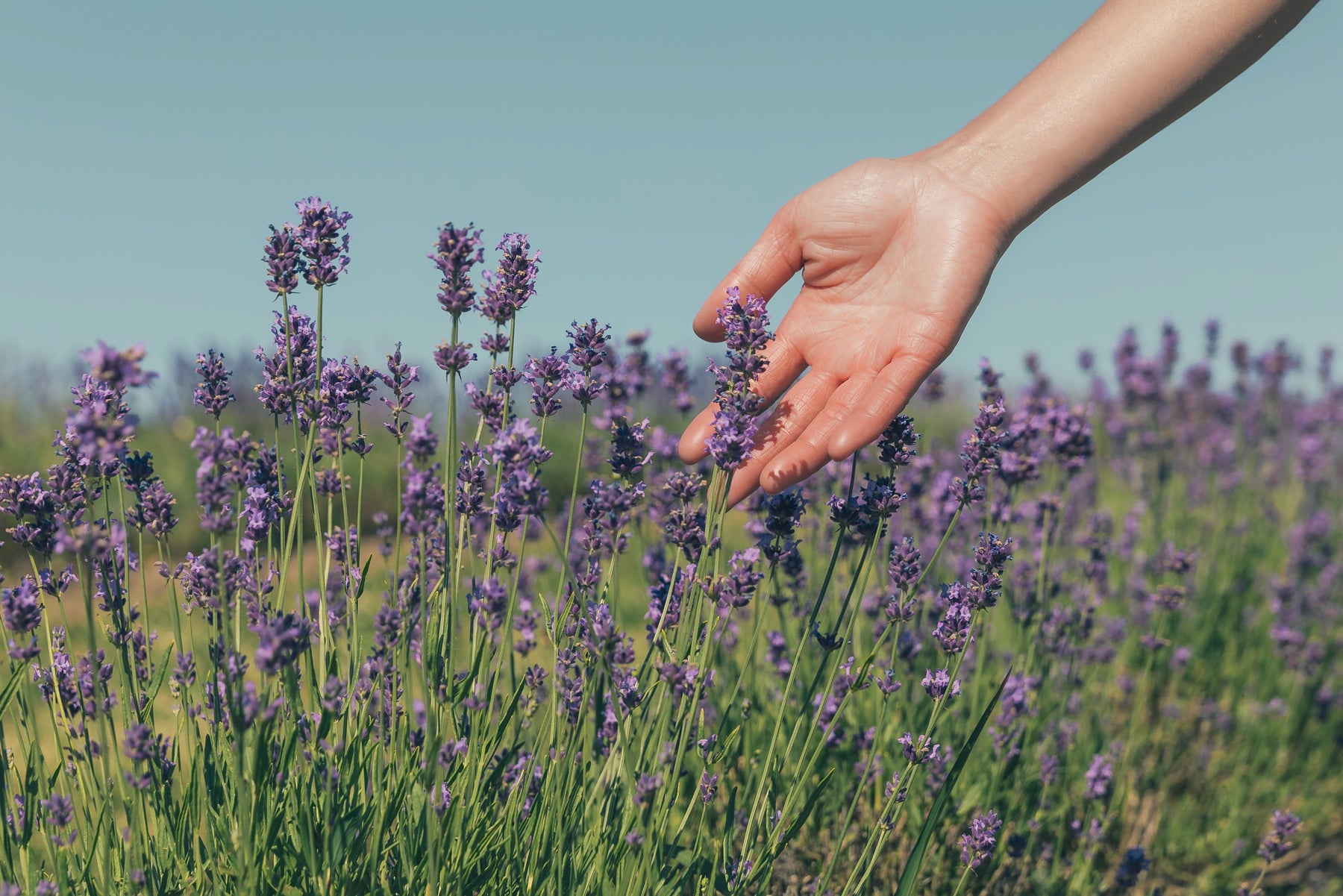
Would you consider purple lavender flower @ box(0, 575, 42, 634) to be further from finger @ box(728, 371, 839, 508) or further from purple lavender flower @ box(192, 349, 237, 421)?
finger @ box(728, 371, 839, 508)

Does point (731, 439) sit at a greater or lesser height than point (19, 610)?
greater

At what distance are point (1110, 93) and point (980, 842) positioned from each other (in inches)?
84.9

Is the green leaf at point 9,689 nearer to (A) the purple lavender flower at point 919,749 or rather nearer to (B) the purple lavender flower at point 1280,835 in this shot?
(A) the purple lavender flower at point 919,749

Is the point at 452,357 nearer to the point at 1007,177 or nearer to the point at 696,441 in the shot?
the point at 696,441

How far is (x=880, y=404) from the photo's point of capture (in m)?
2.42

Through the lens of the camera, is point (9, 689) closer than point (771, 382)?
Yes

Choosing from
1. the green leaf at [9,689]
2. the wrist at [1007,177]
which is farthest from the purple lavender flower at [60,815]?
the wrist at [1007,177]

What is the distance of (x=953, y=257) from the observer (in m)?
2.89

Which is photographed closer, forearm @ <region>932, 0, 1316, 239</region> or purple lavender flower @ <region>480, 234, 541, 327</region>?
purple lavender flower @ <region>480, 234, 541, 327</region>

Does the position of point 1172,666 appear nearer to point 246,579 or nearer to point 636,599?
point 636,599

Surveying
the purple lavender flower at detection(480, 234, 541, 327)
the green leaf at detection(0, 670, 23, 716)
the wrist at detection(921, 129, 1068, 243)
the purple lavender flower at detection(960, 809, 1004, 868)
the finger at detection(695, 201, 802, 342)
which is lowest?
the purple lavender flower at detection(960, 809, 1004, 868)

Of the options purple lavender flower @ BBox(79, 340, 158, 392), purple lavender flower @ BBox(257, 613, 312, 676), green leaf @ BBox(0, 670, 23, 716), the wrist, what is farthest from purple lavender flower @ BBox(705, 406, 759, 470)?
green leaf @ BBox(0, 670, 23, 716)

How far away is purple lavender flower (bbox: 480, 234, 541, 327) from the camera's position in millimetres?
2164

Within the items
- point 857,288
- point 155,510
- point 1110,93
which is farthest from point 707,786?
point 1110,93
